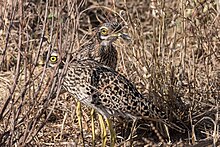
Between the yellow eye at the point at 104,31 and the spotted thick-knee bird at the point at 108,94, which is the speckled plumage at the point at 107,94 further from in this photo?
the yellow eye at the point at 104,31

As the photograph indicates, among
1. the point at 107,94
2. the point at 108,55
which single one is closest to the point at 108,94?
the point at 107,94

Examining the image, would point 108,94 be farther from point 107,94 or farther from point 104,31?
point 104,31

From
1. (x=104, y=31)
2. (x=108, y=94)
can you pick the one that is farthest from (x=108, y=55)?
(x=108, y=94)

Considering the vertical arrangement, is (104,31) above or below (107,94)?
above

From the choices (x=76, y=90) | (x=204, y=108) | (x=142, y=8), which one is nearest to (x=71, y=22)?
(x=76, y=90)

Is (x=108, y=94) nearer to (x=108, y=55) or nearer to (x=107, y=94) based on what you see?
(x=107, y=94)

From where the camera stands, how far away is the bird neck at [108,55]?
4479 mm

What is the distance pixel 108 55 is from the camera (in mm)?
4496

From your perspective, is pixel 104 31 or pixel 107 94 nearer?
pixel 107 94

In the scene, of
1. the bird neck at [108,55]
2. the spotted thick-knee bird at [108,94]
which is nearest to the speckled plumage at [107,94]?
the spotted thick-knee bird at [108,94]

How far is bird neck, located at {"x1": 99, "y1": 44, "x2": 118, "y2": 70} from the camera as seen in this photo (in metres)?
4.48

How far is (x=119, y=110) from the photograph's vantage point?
370 centimetres

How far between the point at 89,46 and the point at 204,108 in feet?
3.04

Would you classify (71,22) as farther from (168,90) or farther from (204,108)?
(204,108)
